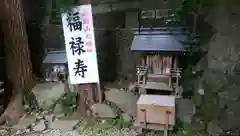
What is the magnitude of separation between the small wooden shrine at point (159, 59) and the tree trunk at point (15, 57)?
193 centimetres

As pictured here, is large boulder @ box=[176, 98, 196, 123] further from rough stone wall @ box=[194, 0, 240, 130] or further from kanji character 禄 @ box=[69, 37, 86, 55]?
kanji character 禄 @ box=[69, 37, 86, 55]

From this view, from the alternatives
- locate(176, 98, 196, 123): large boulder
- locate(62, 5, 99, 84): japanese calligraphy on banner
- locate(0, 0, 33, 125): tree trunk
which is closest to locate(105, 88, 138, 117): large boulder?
locate(62, 5, 99, 84): japanese calligraphy on banner

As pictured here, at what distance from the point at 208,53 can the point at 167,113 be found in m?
1.10

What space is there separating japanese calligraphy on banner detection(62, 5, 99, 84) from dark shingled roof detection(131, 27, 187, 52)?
650 mm

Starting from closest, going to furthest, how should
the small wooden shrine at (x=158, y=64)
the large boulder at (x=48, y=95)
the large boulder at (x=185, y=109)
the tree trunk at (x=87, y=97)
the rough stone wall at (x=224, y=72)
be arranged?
the rough stone wall at (x=224, y=72), the small wooden shrine at (x=158, y=64), the large boulder at (x=185, y=109), the tree trunk at (x=87, y=97), the large boulder at (x=48, y=95)

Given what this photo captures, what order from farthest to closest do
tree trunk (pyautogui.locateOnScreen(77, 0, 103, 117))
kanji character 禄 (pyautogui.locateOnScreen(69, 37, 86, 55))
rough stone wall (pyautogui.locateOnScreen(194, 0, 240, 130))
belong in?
tree trunk (pyautogui.locateOnScreen(77, 0, 103, 117)), kanji character 禄 (pyautogui.locateOnScreen(69, 37, 86, 55)), rough stone wall (pyautogui.locateOnScreen(194, 0, 240, 130))

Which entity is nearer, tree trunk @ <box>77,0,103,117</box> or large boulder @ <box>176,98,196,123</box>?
large boulder @ <box>176,98,196,123</box>

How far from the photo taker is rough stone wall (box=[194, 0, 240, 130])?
3752mm

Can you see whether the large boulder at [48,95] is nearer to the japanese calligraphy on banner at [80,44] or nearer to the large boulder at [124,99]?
the japanese calligraphy on banner at [80,44]

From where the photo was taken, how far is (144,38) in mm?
4484

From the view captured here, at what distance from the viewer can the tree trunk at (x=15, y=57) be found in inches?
185

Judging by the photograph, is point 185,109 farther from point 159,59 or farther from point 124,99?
point 124,99

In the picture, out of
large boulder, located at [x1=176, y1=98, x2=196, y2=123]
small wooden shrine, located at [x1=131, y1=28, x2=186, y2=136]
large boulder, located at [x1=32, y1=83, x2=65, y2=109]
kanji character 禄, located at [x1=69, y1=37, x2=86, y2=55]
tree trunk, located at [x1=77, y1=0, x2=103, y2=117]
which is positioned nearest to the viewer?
small wooden shrine, located at [x1=131, y1=28, x2=186, y2=136]

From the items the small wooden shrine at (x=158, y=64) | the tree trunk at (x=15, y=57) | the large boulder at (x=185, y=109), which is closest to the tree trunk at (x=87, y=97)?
the small wooden shrine at (x=158, y=64)
